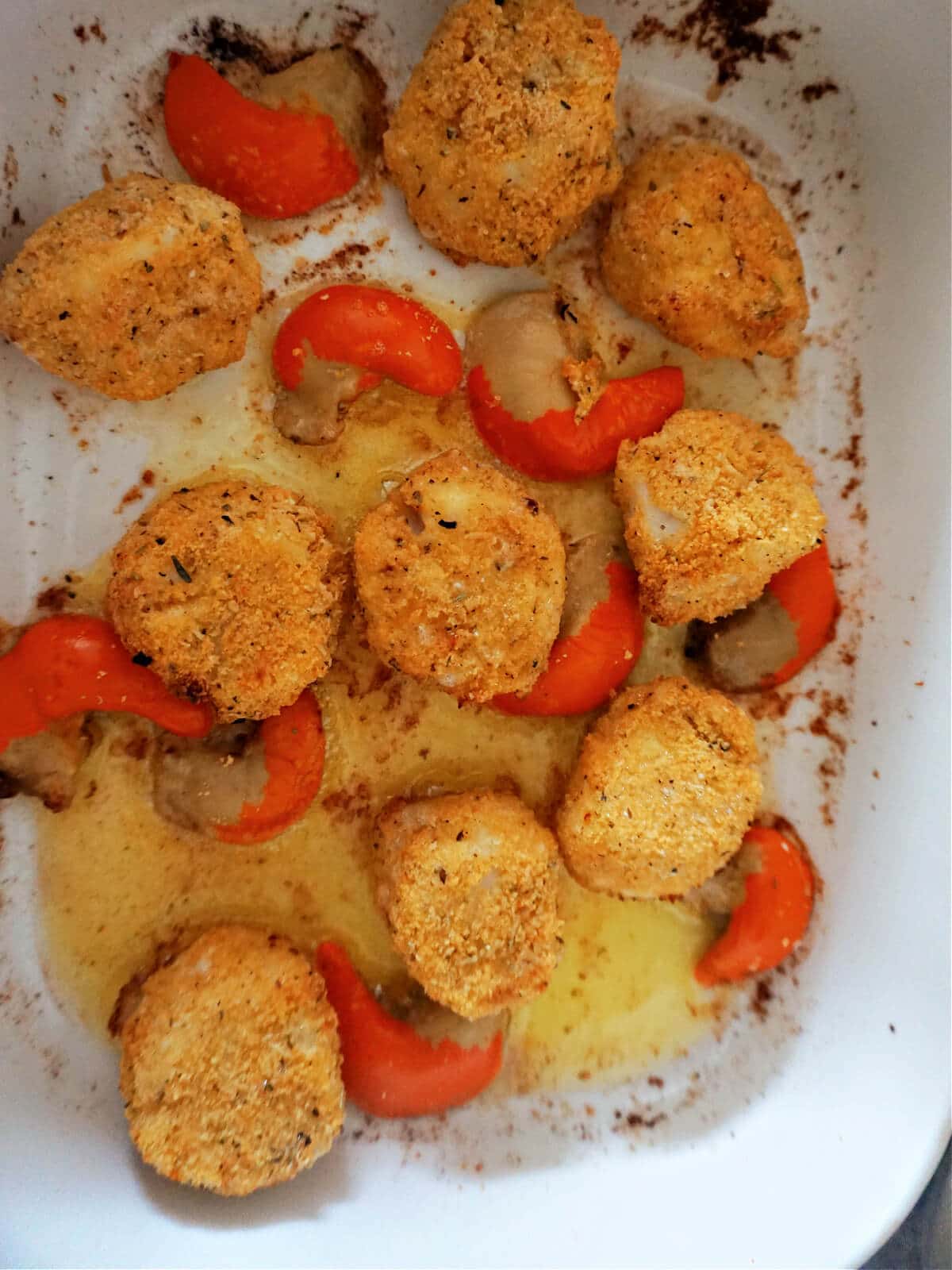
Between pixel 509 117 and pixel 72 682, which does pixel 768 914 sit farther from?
pixel 509 117

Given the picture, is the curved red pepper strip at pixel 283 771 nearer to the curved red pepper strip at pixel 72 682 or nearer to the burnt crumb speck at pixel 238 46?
the curved red pepper strip at pixel 72 682

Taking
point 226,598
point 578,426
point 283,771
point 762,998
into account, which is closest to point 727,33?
point 578,426

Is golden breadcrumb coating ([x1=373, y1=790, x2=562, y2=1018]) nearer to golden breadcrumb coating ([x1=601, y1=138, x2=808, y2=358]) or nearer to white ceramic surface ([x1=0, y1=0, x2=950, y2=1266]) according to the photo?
white ceramic surface ([x1=0, y1=0, x2=950, y2=1266])

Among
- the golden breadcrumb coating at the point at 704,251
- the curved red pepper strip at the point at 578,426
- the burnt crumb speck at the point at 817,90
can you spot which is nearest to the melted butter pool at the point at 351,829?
the curved red pepper strip at the point at 578,426

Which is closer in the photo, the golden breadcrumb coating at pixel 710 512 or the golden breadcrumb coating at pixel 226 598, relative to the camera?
the golden breadcrumb coating at pixel 226 598

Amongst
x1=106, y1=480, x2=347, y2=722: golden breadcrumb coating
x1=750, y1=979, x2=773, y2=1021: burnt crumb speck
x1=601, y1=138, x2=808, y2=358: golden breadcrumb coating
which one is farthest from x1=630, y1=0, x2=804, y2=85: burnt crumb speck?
x1=750, y1=979, x2=773, y2=1021: burnt crumb speck

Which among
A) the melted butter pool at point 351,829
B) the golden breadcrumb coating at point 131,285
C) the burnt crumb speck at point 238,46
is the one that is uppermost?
the burnt crumb speck at point 238,46
